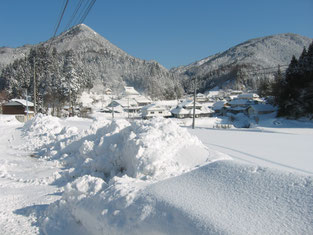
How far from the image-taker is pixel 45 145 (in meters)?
10.7

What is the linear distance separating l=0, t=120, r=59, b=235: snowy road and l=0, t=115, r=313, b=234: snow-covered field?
0.02m

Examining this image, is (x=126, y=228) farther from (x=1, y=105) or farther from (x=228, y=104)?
(x=228, y=104)

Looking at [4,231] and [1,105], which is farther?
[1,105]

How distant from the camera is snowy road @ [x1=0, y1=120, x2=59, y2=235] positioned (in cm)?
431

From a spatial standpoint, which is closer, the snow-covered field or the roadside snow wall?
the snow-covered field

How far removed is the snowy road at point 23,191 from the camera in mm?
4307

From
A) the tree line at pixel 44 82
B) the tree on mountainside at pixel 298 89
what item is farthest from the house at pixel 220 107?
the tree line at pixel 44 82

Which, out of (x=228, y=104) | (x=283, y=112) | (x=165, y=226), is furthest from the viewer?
(x=228, y=104)

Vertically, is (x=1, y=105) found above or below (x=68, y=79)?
below

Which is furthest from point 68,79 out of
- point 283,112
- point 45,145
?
point 283,112

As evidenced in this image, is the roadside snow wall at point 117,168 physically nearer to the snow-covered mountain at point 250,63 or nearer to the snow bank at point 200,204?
the snow bank at point 200,204


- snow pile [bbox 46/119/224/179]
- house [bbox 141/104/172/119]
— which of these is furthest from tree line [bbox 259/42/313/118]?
snow pile [bbox 46/119/224/179]

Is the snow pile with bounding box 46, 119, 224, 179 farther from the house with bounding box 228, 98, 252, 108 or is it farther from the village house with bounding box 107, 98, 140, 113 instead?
the village house with bounding box 107, 98, 140, 113

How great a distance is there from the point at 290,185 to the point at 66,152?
830cm
